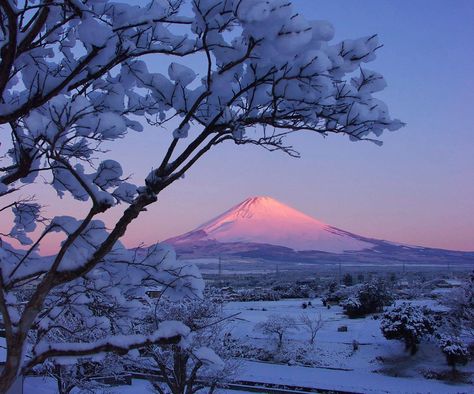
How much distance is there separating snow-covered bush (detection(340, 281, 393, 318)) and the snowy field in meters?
1.59

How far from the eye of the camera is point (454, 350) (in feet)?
84.0

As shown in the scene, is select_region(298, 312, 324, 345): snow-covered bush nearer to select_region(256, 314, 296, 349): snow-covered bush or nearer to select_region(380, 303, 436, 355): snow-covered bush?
select_region(256, 314, 296, 349): snow-covered bush

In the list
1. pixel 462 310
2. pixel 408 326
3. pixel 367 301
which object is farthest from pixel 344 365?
pixel 367 301

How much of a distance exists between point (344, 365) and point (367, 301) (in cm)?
1292

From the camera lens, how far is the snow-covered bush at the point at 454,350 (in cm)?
2567

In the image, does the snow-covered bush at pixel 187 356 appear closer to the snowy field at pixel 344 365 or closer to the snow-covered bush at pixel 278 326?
the snowy field at pixel 344 365

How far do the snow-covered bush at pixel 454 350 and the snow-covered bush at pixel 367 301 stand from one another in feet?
43.8

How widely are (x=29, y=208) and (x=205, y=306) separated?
16596 millimetres

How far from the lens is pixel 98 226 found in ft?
9.56

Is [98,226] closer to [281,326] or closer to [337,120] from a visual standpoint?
[337,120]

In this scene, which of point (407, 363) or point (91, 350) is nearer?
point (91, 350)

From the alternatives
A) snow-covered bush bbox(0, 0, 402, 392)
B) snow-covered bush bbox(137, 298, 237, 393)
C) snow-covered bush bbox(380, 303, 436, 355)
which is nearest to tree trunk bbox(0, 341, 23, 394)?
snow-covered bush bbox(0, 0, 402, 392)

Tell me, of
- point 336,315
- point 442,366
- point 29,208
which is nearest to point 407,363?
point 442,366

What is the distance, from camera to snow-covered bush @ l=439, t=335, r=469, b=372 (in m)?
25.7
